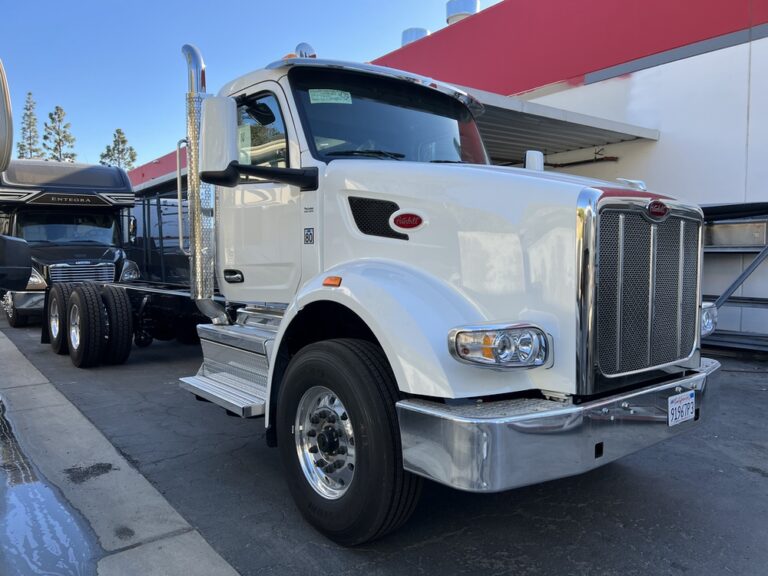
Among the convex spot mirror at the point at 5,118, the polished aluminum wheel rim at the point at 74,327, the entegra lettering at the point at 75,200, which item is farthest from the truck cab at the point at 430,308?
the entegra lettering at the point at 75,200

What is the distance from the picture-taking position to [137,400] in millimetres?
6191

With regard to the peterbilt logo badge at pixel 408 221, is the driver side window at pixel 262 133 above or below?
above

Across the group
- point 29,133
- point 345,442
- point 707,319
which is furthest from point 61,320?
point 29,133

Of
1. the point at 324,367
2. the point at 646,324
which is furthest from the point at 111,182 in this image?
the point at 646,324

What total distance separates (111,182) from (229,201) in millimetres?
8340

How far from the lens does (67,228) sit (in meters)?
11.5

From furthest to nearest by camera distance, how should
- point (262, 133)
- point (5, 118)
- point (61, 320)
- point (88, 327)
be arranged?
point (61, 320) → point (88, 327) → point (262, 133) → point (5, 118)

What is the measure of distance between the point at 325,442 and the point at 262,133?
2134 mm

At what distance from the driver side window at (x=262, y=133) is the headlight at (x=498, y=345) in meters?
1.91

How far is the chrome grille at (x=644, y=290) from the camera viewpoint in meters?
2.77

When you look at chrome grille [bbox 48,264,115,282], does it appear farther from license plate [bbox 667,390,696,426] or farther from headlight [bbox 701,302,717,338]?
license plate [bbox 667,390,696,426]

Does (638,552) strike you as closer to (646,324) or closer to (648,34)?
(646,324)

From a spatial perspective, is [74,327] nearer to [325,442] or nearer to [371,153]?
[371,153]

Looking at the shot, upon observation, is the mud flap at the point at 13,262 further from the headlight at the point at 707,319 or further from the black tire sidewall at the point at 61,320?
the black tire sidewall at the point at 61,320
